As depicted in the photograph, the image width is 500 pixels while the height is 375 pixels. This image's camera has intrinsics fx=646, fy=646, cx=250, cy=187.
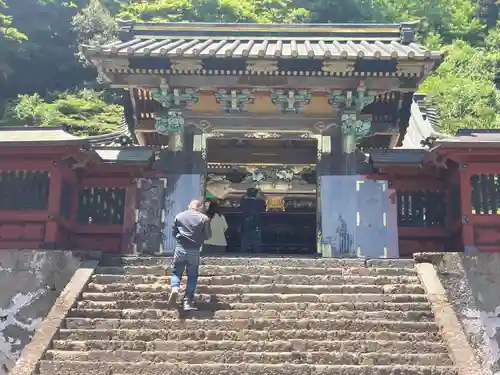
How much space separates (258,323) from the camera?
8609 mm

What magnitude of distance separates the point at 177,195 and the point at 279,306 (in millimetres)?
4713

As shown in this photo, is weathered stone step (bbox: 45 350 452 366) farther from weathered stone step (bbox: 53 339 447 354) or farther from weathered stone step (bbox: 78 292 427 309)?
weathered stone step (bbox: 78 292 427 309)

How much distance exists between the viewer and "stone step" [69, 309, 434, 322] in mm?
8805

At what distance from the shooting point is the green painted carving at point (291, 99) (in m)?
13.4

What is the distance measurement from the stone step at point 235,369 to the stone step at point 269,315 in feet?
3.73

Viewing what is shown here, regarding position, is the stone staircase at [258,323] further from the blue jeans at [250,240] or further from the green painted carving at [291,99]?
the blue jeans at [250,240]

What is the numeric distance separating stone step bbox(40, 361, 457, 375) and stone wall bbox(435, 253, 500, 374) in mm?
1576

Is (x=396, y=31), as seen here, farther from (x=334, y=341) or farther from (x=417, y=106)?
(x=334, y=341)

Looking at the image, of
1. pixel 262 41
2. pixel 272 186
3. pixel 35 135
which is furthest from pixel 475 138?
pixel 272 186

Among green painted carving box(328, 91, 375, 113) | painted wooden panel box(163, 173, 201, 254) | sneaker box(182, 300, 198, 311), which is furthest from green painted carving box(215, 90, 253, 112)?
sneaker box(182, 300, 198, 311)

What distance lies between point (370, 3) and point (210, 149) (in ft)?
106

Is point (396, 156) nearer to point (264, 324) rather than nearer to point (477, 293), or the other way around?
point (477, 293)

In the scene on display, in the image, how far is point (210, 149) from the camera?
670 inches

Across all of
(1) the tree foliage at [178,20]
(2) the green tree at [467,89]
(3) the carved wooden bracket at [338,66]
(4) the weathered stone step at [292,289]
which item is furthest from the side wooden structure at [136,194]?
(1) the tree foliage at [178,20]
